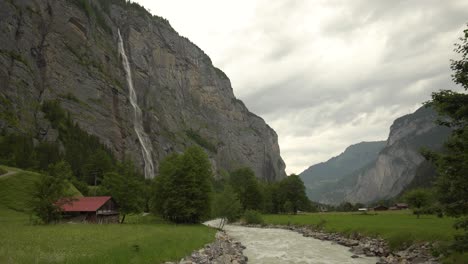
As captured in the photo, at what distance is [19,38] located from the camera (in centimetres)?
13988

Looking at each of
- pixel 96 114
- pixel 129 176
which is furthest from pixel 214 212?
pixel 96 114

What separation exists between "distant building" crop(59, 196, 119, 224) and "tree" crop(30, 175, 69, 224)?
836cm

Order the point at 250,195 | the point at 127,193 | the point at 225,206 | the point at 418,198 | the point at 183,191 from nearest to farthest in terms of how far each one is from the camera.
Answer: the point at 183,191 → the point at 127,193 → the point at 225,206 → the point at 418,198 → the point at 250,195

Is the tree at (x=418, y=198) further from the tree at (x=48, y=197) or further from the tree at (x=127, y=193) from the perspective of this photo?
the tree at (x=48, y=197)

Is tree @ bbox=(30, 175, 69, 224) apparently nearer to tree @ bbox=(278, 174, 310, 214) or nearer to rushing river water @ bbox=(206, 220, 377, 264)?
rushing river water @ bbox=(206, 220, 377, 264)

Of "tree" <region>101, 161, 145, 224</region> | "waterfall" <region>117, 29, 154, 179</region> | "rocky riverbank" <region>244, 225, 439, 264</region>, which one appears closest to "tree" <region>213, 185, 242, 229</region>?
"tree" <region>101, 161, 145, 224</region>

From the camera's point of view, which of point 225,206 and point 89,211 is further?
point 225,206

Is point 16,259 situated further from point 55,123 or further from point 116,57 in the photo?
point 116,57

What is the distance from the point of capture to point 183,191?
61.1 metres

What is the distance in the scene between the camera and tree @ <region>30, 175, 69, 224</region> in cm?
4938

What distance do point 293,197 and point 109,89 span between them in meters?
107

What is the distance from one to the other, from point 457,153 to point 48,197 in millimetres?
51640

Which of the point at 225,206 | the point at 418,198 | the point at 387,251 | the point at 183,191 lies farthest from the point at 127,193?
the point at 418,198

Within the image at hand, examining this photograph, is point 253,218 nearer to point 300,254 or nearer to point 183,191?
point 183,191
